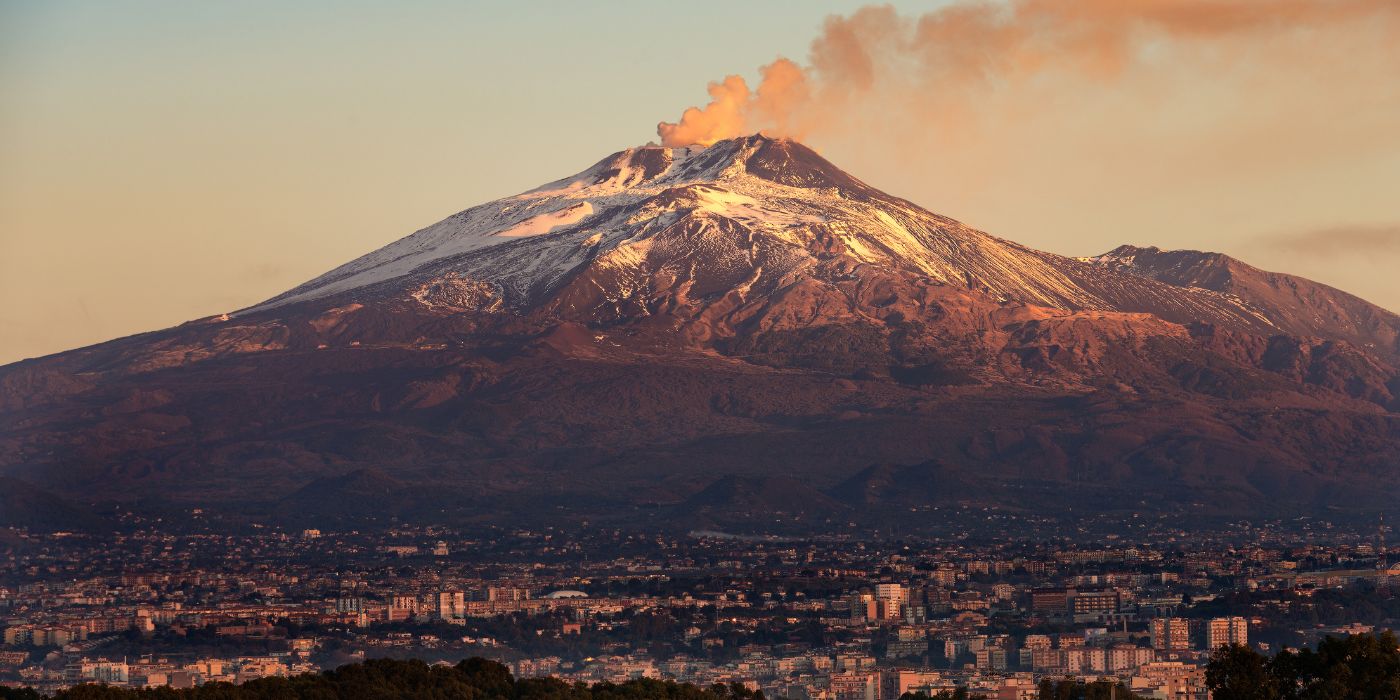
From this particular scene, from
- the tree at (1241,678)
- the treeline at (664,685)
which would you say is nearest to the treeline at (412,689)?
the treeline at (664,685)

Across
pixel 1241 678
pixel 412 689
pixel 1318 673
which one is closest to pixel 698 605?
pixel 412 689

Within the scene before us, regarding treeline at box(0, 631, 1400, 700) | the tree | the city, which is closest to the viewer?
the tree

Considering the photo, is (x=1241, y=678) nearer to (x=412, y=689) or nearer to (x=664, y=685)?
(x=664, y=685)

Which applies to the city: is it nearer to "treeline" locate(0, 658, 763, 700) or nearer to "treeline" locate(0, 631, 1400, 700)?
"treeline" locate(0, 631, 1400, 700)

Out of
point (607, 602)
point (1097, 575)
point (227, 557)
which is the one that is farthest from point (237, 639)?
point (227, 557)

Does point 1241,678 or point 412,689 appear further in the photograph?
point 412,689

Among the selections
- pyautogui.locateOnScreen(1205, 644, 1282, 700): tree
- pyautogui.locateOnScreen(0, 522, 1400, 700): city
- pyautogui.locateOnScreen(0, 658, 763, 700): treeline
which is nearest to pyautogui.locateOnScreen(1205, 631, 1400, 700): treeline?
pyautogui.locateOnScreen(1205, 644, 1282, 700): tree

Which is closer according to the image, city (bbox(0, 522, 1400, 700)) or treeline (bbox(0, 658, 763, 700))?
treeline (bbox(0, 658, 763, 700))

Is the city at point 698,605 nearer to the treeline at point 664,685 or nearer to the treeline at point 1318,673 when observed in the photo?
the treeline at point 664,685

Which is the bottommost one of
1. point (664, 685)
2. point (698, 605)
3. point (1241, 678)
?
point (664, 685)

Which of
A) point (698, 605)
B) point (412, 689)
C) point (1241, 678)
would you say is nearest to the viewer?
point (1241, 678)
